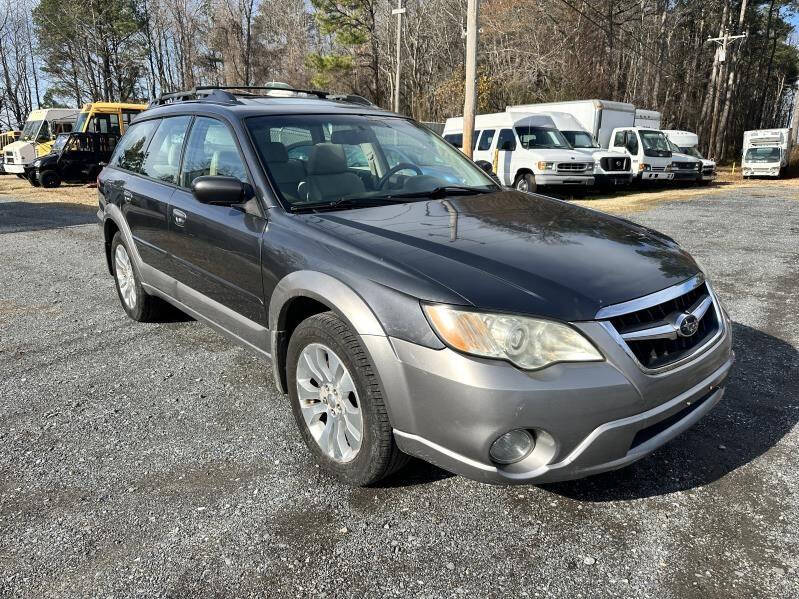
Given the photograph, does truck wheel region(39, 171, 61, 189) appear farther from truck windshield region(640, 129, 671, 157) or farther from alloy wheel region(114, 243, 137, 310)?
truck windshield region(640, 129, 671, 157)

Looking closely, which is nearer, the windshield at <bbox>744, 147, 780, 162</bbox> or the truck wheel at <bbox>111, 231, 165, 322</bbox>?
the truck wheel at <bbox>111, 231, 165, 322</bbox>

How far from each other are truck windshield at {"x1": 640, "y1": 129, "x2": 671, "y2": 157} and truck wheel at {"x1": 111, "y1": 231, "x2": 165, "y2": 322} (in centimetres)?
1785

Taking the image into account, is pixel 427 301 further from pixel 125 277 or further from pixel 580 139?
pixel 580 139

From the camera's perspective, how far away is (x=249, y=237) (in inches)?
122

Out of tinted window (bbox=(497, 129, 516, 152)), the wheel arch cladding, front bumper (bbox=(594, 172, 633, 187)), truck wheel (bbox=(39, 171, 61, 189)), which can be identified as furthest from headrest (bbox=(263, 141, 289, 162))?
truck wheel (bbox=(39, 171, 61, 189))

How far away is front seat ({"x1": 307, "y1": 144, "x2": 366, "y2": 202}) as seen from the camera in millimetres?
3188

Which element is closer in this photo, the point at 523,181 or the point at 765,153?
the point at 523,181

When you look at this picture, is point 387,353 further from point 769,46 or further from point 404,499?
point 769,46

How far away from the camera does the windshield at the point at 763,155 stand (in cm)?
2653

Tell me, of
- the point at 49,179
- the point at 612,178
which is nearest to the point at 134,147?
the point at 612,178

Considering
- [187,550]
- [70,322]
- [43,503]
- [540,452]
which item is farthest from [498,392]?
[70,322]

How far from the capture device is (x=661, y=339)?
2326 mm

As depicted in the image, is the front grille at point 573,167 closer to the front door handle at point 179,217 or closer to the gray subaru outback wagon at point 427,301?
the gray subaru outback wagon at point 427,301

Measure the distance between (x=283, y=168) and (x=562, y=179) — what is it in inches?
526
